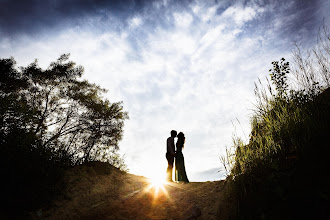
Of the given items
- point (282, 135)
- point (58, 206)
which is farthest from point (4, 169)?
point (282, 135)

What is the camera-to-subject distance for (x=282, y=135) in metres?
→ 3.37

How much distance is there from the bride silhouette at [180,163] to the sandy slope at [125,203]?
85.6 inches

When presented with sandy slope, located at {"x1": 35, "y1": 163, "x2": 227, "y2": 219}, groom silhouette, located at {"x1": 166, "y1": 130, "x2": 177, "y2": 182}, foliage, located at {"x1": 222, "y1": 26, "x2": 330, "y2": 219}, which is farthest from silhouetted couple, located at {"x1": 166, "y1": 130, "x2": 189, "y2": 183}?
foliage, located at {"x1": 222, "y1": 26, "x2": 330, "y2": 219}

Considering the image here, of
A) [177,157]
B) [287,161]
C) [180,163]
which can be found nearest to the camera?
[287,161]

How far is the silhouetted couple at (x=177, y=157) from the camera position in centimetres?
800

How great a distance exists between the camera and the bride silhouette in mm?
7979

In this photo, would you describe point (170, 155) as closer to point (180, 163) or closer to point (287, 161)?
point (180, 163)

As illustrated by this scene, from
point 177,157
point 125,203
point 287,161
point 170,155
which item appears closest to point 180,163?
point 177,157

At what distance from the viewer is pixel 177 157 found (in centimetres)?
822

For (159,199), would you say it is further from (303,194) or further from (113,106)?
(113,106)

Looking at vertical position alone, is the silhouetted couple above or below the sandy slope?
above

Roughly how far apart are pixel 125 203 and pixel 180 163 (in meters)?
3.66

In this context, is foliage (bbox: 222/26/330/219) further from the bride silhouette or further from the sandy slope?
the bride silhouette

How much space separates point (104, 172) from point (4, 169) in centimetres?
422
